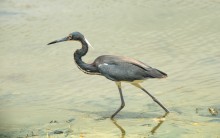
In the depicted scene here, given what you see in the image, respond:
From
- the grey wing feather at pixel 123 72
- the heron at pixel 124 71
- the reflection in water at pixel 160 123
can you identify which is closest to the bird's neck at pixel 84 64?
the heron at pixel 124 71

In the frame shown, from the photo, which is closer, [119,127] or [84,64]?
[119,127]

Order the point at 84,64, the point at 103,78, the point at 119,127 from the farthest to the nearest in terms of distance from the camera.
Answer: the point at 103,78 < the point at 84,64 < the point at 119,127

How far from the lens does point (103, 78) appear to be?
12711 millimetres

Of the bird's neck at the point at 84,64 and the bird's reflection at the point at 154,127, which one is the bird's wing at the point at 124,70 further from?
the bird's reflection at the point at 154,127

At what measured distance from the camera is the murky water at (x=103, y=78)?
985cm

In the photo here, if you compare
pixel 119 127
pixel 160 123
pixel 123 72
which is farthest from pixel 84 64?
pixel 160 123

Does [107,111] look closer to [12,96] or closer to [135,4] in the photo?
[12,96]

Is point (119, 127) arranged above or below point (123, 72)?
below

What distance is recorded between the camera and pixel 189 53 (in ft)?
45.8

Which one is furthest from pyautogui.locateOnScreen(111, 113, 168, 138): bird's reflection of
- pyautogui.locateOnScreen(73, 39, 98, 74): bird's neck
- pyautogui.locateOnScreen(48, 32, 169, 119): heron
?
pyautogui.locateOnScreen(73, 39, 98, 74): bird's neck

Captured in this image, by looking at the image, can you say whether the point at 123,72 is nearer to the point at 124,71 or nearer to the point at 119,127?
the point at 124,71

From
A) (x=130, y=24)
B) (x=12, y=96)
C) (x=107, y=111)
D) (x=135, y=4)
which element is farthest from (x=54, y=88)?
(x=135, y=4)

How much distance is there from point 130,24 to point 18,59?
363 cm

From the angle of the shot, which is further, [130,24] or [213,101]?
[130,24]
